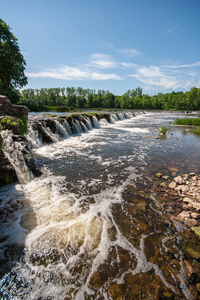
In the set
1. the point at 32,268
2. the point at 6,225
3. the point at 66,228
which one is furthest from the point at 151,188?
the point at 6,225

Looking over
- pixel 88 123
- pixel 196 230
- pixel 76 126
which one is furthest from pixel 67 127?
pixel 196 230

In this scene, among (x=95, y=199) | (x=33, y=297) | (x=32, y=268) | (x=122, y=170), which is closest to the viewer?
(x=33, y=297)

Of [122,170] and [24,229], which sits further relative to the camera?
[122,170]

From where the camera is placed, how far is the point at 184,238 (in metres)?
3.68

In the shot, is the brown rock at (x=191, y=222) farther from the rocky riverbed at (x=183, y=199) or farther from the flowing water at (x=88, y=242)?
the flowing water at (x=88, y=242)

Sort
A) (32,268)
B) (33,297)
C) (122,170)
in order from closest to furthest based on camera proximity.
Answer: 1. (33,297)
2. (32,268)
3. (122,170)

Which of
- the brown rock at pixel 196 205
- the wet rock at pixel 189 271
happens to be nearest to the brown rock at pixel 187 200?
the brown rock at pixel 196 205

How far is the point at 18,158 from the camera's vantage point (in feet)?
21.2

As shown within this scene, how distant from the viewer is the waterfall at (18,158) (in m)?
6.39

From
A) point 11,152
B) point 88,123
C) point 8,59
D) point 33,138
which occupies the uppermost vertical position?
point 8,59

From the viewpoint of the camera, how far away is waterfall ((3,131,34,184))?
6.39 meters

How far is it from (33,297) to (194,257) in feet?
11.8

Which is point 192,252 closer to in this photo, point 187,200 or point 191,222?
point 191,222

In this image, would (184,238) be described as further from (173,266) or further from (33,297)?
(33,297)
